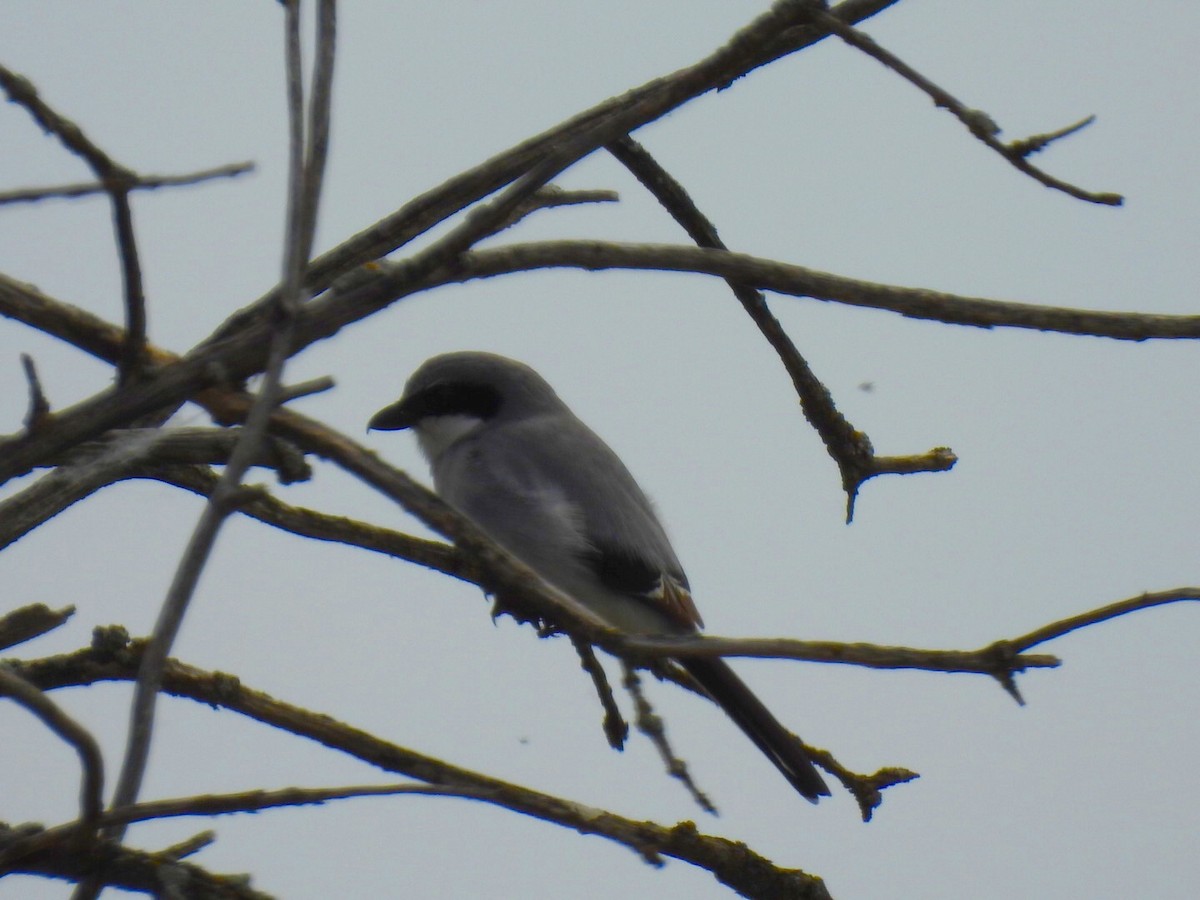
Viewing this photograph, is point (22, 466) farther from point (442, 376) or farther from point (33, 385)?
point (442, 376)

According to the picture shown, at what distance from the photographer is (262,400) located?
Answer: 1.59m

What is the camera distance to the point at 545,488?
4816 millimetres

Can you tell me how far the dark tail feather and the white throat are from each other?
1658 millimetres

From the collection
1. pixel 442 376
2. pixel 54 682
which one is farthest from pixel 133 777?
pixel 442 376

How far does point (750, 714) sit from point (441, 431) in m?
1.94

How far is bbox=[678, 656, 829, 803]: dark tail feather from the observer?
383 cm

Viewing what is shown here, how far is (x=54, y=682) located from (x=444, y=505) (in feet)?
3.43

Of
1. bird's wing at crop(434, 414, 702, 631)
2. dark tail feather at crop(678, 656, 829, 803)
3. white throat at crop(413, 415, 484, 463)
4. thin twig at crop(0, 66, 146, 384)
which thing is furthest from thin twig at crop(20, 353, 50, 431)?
white throat at crop(413, 415, 484, 463)

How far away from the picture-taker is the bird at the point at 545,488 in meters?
4.61

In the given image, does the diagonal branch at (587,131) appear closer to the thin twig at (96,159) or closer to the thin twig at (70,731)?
the thin twig at (96,159)

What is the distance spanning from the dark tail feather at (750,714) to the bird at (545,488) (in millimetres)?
14

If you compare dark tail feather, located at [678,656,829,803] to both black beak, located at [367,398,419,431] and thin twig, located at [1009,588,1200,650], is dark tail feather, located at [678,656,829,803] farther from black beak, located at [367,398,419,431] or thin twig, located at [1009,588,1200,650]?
thin twig, located at [1009,588,1200,650]

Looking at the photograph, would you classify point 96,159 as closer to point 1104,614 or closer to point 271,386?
point 271,386

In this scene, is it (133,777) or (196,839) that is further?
(196,839)
